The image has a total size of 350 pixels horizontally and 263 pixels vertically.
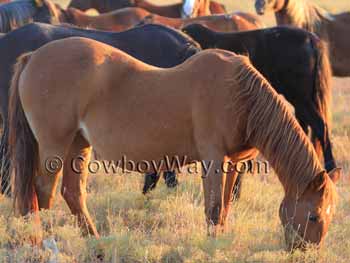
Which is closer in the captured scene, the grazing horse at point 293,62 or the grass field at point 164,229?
the grass field at point 164,229

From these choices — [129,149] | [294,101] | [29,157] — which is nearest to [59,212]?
[29,157]

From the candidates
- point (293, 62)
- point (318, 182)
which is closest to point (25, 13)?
point (293, 62)

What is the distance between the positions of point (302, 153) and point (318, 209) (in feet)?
1.23

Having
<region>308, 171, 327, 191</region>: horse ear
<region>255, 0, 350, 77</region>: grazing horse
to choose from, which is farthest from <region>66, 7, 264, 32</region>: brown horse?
<region>308, 171, 327, 191</region>: horse ear

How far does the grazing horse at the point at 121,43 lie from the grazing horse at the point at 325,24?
4.05 m

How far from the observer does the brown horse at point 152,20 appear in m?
10.7

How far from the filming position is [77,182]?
539 cm

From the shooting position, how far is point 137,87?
5164 mm

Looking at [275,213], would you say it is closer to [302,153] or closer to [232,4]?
[302,153]

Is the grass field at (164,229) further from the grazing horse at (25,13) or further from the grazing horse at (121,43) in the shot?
the grazing horse at (25,13)

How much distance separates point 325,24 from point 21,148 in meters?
6.54

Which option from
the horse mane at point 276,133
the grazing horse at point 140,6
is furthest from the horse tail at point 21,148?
the grazing horse at point 140,6

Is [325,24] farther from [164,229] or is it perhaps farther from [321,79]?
[164,229]

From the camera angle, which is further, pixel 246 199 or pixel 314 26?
pixel 314 26
